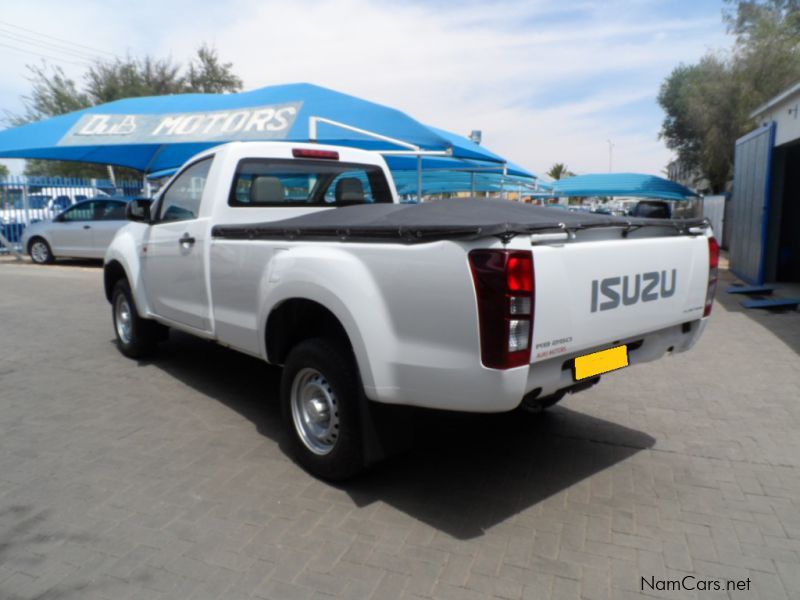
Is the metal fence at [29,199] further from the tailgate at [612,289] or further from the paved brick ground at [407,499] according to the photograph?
the tailgate at [612,289]

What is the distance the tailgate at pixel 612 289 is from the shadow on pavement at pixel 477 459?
1003 mm

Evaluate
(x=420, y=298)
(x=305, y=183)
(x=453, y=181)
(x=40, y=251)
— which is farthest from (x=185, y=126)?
(x=420, y=298)

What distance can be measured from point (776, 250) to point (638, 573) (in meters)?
10.2

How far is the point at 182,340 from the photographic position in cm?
701

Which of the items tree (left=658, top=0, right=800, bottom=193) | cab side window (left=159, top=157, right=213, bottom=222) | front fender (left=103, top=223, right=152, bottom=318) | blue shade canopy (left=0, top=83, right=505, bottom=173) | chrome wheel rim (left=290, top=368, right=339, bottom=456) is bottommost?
chrome wheel rim (left=290, top=368, right=339, bottom=456)

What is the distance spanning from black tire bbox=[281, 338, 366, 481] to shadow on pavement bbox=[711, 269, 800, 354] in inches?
216

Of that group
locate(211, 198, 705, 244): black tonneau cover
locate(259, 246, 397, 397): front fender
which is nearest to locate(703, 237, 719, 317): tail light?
locate(211, 198, 705, 244): black tonneau cover

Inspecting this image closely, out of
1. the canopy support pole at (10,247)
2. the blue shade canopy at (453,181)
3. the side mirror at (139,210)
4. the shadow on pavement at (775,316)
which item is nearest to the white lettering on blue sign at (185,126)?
the side mirror at (139,210)

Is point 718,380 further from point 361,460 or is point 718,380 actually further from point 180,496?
point 180,496

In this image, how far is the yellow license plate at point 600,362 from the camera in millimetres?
2949

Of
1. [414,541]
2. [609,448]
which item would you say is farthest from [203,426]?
[609,448]

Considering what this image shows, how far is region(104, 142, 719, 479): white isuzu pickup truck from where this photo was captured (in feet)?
8.46

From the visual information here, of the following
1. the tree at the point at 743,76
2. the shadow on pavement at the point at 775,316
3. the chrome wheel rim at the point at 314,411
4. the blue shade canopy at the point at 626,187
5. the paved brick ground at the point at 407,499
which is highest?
the tree at the point at 743,76

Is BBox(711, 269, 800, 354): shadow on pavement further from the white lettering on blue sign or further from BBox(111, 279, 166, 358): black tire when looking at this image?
the white lettering on blue sign
